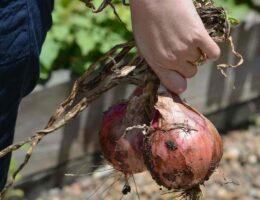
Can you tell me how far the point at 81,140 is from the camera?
330 cm

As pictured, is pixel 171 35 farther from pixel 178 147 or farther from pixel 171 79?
pixel 178 147

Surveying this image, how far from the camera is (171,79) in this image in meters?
1.55

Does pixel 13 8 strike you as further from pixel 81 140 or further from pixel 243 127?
pixel 243 127

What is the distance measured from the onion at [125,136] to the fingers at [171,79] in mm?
127

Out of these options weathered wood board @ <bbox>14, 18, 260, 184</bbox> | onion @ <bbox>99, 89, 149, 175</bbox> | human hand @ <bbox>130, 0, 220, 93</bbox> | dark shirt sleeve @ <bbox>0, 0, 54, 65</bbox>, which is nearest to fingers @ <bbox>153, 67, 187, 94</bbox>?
human hand @ <bbox>130, 0, 220, 93</bbox>

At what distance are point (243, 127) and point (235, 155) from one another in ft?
1.14

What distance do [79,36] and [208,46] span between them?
1792mm

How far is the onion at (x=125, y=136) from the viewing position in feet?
5.45

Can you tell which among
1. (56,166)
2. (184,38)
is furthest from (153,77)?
(56,166)

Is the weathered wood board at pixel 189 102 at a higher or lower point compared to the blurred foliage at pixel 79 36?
lower

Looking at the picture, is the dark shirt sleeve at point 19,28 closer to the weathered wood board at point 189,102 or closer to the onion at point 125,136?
the onion at point 125,136

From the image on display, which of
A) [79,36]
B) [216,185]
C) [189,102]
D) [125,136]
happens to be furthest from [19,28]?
[189,102]

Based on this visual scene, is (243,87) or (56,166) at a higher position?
(56,166)

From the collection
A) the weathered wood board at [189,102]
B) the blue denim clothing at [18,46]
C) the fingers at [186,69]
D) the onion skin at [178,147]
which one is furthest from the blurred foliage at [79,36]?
the fingers at [186,69]
